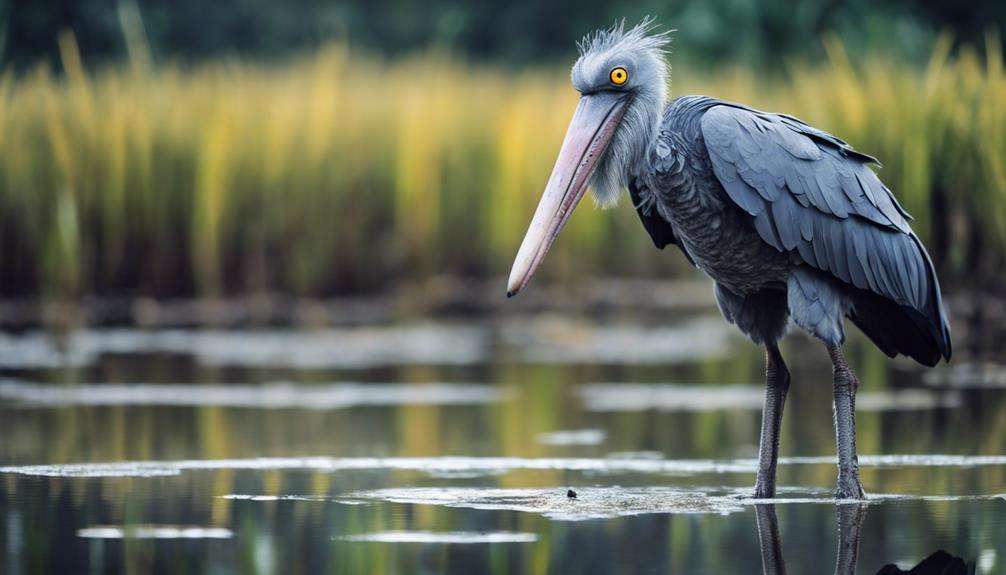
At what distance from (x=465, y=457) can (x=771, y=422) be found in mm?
1459

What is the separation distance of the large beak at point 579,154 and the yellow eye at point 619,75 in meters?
0.06

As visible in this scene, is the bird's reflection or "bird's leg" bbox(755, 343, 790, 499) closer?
the bird's reflection

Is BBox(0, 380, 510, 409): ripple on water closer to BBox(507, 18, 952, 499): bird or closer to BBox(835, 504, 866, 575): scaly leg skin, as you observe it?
BBox(507, 18, 952, 499): bird

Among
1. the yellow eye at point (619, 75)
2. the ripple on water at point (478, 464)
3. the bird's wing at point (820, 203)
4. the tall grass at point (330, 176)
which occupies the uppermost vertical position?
the tall grass at point (330, 176)

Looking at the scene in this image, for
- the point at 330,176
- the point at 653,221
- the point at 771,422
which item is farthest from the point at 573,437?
the point at 330,176

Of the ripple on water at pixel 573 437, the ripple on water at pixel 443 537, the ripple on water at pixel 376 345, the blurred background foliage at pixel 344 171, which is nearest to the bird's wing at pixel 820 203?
the ripple on water at pixel 443 537

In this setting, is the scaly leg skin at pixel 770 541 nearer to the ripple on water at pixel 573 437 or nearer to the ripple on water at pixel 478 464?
the ripple on water at pixel 478 464

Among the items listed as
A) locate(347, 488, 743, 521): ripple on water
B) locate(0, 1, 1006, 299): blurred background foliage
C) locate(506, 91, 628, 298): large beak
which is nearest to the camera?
locate(347, 488, 743, 521): ripple on water

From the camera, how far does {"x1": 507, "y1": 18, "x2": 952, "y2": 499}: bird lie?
6.81m

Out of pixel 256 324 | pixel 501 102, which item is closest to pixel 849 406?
pixel 256 324

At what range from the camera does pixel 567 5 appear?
37.6 meters

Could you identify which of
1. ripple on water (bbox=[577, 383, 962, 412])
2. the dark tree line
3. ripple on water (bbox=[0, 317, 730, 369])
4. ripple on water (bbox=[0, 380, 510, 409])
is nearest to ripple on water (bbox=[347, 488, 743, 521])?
ripple on water (bbox=[577, 383, 962, 412])

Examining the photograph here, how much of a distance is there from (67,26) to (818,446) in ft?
62.3

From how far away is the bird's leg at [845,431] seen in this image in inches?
260
